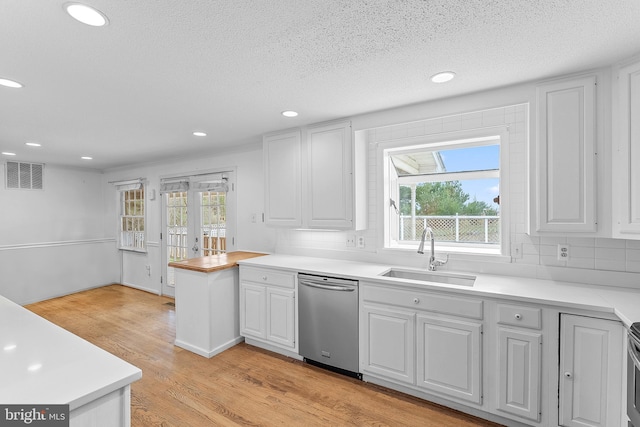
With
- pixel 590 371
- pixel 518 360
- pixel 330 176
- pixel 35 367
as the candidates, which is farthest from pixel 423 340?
pixel 35 367

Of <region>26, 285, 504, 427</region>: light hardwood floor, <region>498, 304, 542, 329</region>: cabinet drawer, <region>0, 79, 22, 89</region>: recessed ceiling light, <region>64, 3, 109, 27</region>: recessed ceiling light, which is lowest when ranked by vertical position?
<region>26, 285, 504, 427</region>: light hardwood floor

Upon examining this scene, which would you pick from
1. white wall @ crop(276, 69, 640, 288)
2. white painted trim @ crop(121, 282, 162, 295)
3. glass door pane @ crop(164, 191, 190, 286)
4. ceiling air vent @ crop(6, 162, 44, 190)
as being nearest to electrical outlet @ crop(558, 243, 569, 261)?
white wall @ crop(276, 69, 640, 288)

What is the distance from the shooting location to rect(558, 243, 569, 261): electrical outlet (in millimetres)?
2293

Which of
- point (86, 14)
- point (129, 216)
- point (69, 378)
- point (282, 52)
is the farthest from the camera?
point (129, 216)

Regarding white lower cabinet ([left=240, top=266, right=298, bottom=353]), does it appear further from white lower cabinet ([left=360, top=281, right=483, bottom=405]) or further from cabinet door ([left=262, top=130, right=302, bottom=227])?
white lower cabinet ([left=360, top=281, right=483, bottom=405])

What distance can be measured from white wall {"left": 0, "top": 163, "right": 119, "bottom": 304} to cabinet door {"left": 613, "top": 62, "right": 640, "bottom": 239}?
723 cm

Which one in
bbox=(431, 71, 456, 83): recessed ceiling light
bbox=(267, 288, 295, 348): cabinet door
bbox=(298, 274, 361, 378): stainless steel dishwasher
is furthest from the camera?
bbox=(267, 288, 295, 348): cabinet door

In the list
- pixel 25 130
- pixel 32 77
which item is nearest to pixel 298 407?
pixel 32 77

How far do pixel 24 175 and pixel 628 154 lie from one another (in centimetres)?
737

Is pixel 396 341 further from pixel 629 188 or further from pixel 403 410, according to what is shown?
pixel 629 188

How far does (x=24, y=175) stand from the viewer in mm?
5027

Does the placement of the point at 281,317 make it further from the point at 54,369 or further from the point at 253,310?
the point at 54,369

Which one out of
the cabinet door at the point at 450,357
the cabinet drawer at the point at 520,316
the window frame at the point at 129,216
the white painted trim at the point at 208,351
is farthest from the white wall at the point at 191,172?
the cabinet drawer at the point at 520,316

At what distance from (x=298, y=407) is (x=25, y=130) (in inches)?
151
